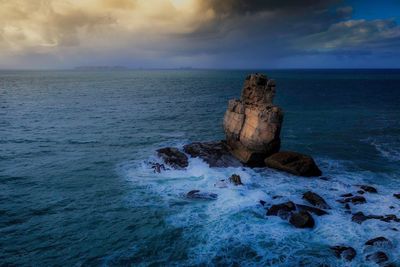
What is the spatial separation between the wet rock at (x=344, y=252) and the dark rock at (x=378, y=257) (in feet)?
2.90

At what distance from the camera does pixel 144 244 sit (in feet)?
76.3

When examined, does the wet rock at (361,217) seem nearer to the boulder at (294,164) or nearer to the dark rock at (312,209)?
the dark rock at (312,209)

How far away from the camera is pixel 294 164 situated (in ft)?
118

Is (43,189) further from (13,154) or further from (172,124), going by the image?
(172,124)

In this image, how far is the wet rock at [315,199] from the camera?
28.2 meters

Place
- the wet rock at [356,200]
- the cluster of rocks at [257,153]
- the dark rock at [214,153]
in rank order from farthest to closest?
the dark rock at [214,153]
the wet rock at [356,200]
the cluster of rocks at [257,153]

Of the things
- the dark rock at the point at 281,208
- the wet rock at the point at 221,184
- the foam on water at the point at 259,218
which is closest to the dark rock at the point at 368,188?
the foam on water at the point at 259,218

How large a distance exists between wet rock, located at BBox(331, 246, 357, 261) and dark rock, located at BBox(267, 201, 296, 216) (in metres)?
5.30

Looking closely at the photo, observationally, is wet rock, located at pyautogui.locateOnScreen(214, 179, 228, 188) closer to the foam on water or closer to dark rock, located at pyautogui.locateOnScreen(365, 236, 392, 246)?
the foam on water

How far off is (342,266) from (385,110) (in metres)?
72.3

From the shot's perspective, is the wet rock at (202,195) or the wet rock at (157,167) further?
the wet rock at (157,167)

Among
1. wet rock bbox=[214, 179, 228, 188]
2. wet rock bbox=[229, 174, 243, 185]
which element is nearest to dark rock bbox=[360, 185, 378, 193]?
wet rock bbox=[229, 174, 243, 185]

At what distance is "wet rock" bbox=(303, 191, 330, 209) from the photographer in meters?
28.2

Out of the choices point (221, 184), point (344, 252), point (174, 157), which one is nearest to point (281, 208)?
point (344, 252)
